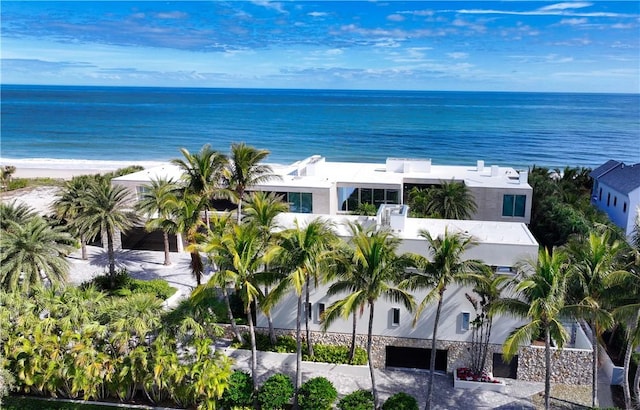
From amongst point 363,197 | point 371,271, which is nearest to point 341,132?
point 363,197

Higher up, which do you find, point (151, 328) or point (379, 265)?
point (379, 265)

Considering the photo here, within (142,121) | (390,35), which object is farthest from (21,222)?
(390,35)

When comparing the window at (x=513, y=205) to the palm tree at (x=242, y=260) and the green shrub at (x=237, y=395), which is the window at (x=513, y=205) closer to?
the palm tree at (x=242, y=260)

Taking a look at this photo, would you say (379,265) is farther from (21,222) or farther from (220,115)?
(220,115)

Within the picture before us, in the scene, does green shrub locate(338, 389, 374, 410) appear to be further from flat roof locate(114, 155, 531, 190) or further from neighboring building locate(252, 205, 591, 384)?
flat roof locate(114, 155, 531, 190)

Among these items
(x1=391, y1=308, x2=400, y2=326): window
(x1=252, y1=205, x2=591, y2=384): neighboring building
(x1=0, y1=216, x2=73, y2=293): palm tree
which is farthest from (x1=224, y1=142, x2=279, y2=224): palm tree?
(x1=391, y1=308, x2=400, y2=326): window

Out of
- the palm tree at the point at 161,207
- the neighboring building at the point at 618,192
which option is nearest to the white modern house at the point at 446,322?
the palm tree at the point at 161,207
